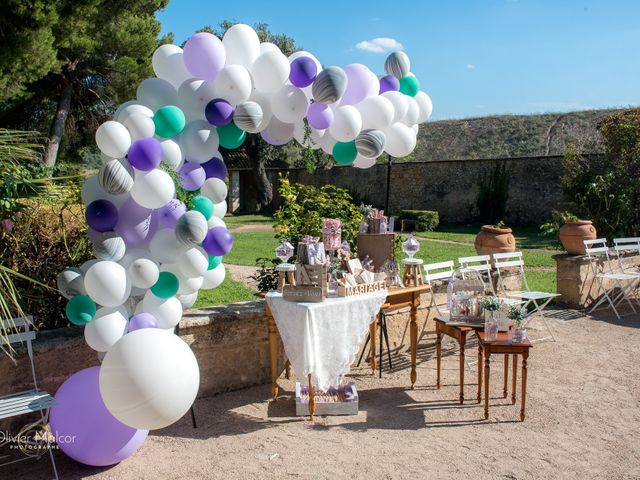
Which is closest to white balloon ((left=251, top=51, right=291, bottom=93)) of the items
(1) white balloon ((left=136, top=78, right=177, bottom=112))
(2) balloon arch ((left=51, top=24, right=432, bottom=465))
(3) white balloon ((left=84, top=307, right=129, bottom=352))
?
(2) balloon arch ((left=51, top=24, right=432, bottom=465))

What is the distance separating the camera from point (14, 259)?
13.7ft

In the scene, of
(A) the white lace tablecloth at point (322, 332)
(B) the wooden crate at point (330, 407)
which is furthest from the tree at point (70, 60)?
(B) the wooden crate at point (330, 407)

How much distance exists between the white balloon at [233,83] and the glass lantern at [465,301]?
2.28m

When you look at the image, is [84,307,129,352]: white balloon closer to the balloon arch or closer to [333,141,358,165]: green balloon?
the balloon arch

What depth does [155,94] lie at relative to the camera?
3.52 m

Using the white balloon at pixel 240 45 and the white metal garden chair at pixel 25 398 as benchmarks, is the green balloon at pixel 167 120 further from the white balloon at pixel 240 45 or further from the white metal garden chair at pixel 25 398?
the white metal garden chair at pixel 25 398

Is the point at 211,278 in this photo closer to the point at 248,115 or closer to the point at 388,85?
the point at 248,115

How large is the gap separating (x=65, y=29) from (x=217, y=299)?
7153 millimetres

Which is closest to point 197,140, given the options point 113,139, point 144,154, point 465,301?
point 144,154

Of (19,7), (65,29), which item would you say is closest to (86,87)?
(65,29)

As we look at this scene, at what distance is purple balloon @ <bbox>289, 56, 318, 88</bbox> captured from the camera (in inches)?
145

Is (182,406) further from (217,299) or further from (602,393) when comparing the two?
(217,299)

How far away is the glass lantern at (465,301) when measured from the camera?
14.5ft

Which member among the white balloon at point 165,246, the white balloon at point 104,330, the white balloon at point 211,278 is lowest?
the white balloon at point 104,330
